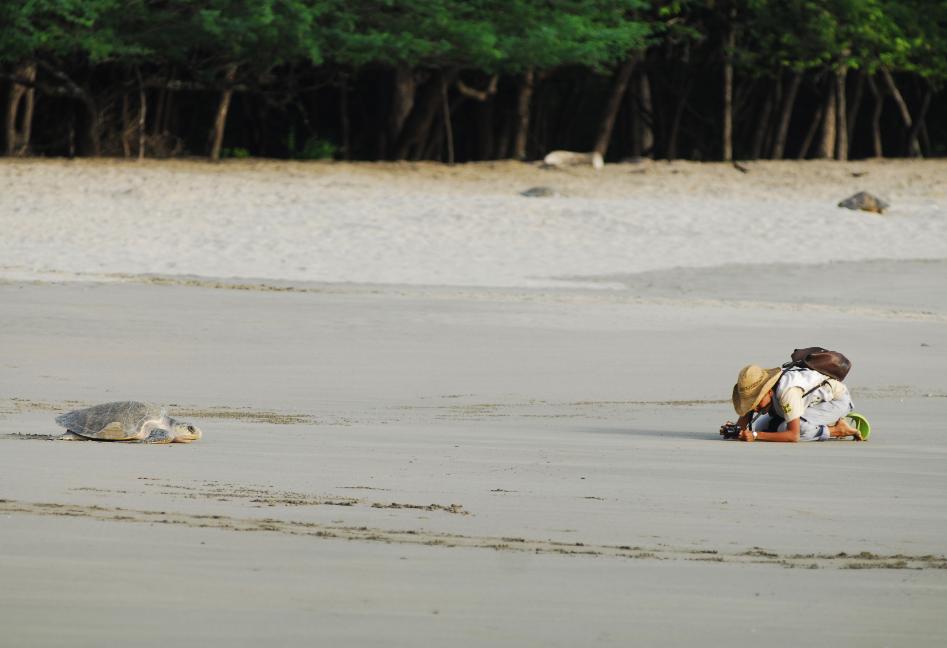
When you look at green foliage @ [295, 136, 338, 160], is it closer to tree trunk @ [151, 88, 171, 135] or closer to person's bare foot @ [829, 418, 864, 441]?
tree trunk @ [151, 88, 171, 135]

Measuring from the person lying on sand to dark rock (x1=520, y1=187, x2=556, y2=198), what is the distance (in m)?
16.4

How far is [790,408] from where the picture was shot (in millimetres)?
8273

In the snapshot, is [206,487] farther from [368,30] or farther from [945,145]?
[945,145]

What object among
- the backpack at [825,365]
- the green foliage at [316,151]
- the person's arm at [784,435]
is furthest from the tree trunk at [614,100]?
the person's arm at [784,435]

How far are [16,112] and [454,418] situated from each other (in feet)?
71.7

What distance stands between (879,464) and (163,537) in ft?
10.9

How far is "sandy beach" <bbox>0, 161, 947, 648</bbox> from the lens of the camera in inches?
178

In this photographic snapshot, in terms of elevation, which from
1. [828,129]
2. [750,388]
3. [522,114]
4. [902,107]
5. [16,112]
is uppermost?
[902,107]

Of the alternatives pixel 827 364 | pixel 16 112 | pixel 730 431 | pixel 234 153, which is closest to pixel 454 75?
pixel 234 153

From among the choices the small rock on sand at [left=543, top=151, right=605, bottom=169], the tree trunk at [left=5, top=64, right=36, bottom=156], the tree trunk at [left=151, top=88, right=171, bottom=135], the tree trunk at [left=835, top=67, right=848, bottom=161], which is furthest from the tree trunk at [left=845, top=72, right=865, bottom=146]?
the tree trunk at [left=5, top=64, right=36, bottom=156]

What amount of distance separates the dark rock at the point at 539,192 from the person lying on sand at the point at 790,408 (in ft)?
53.8

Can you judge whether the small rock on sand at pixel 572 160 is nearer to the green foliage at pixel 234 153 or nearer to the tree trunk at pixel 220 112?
the tree trunk at pixel 220 112

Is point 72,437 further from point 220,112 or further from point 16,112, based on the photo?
point 16,112

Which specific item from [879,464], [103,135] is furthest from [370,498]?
[103,135]
